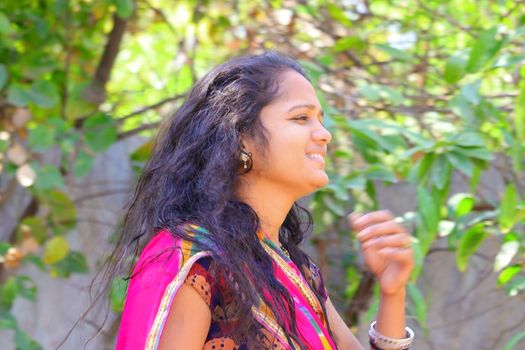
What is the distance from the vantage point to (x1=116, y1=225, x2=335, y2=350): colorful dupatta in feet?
5.01

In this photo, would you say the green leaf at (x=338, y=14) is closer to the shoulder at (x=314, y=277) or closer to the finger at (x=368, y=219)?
the shoulder at (x=314, y=277)

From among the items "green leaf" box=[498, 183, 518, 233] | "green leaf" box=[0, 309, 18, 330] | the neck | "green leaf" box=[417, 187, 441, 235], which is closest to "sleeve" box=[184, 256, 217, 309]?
the neck

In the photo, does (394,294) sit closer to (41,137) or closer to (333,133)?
(333,133)

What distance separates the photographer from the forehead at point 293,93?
1829 millimetres

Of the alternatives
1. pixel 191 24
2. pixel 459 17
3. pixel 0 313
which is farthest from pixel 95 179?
pixel 459 17

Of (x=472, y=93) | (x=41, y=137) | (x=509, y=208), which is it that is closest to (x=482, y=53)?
(x=472, y=93)

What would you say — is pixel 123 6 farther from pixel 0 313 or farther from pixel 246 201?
pixel 246 201

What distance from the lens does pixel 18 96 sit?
10.6 feet

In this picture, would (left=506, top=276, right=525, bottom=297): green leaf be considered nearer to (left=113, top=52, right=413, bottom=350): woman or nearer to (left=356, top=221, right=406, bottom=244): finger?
(left=113, top=52, right=413, bottom=350): woman

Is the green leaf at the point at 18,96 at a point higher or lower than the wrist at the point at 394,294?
lower

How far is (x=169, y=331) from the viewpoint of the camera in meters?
1.53

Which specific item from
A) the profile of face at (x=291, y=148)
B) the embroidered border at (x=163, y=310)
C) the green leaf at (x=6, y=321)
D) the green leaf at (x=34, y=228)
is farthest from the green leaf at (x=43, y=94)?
the embroidered border at (x=163, y=310)

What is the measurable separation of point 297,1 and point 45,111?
1.01 m

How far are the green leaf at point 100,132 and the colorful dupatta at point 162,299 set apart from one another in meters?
1.79
